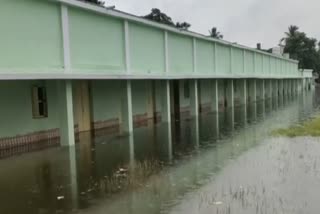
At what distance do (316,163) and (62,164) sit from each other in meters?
6.48

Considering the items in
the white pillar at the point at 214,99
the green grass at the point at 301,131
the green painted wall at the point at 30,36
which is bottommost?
the green grass at the point at 301,131

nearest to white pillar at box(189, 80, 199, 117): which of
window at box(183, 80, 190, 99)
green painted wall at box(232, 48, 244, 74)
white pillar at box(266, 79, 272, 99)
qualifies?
window at box(183, 80, 190, 99)

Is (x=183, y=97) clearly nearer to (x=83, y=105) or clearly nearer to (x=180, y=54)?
(x=180, y=54)

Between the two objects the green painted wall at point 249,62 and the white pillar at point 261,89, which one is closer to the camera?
the green painted wall at point 249,62

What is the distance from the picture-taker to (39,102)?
15.6 m

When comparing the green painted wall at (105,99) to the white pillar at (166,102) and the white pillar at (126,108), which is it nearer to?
the white pillar at (126,108)

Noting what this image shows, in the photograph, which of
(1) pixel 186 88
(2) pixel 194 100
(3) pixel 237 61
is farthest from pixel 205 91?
(2) pixel 194 100

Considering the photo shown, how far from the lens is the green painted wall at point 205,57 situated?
27219mm

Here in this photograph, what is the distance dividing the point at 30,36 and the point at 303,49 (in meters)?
83.5

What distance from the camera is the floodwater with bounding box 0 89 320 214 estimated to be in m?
7.82

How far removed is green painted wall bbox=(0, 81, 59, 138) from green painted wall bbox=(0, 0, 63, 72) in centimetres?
150

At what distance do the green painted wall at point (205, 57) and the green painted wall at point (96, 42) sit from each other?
31.8 feet

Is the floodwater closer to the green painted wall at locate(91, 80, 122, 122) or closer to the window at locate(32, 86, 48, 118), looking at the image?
the window at locate(32, 86, 48, 118)

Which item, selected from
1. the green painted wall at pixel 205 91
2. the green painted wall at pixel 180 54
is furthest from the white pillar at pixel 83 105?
the green painted wall at pixel 205 91
